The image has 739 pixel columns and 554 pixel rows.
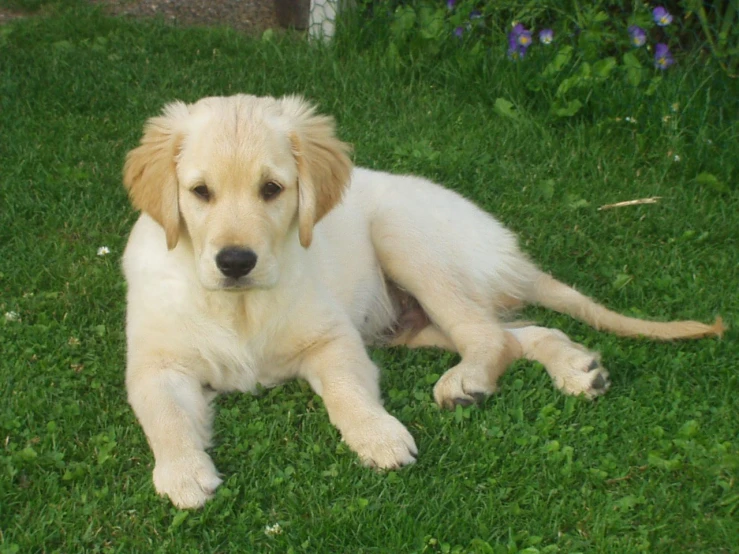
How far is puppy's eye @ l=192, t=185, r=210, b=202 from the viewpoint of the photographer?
10.9 ft

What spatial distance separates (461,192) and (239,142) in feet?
7.36

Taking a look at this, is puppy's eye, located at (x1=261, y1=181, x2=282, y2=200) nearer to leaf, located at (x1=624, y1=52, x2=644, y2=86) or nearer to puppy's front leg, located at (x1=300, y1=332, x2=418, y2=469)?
puppy's front leg, located at (x1=300, y1=332, x2=418, y2=469)

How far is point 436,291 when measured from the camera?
409 cm

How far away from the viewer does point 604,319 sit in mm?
4027

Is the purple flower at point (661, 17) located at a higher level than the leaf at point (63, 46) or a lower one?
higher

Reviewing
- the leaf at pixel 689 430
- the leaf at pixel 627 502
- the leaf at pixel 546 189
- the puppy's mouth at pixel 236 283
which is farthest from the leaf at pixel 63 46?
the leaf at pixel 627 502

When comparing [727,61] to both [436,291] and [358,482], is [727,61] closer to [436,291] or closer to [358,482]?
[436,291]

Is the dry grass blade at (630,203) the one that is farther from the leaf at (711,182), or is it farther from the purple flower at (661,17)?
the purple flower at (661,17)

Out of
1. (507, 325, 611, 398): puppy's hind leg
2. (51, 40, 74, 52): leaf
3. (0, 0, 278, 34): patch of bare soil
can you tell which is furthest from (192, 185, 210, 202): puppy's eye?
(0, 0, 278, 34): patch of bare soil

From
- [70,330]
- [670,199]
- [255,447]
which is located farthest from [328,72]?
[255,447]

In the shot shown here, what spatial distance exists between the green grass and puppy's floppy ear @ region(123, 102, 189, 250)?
0.70 m

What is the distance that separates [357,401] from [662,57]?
11.2 ft

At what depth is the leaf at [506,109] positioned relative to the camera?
5832 millimetres

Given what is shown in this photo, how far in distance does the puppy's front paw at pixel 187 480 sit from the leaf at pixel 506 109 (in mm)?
3394
